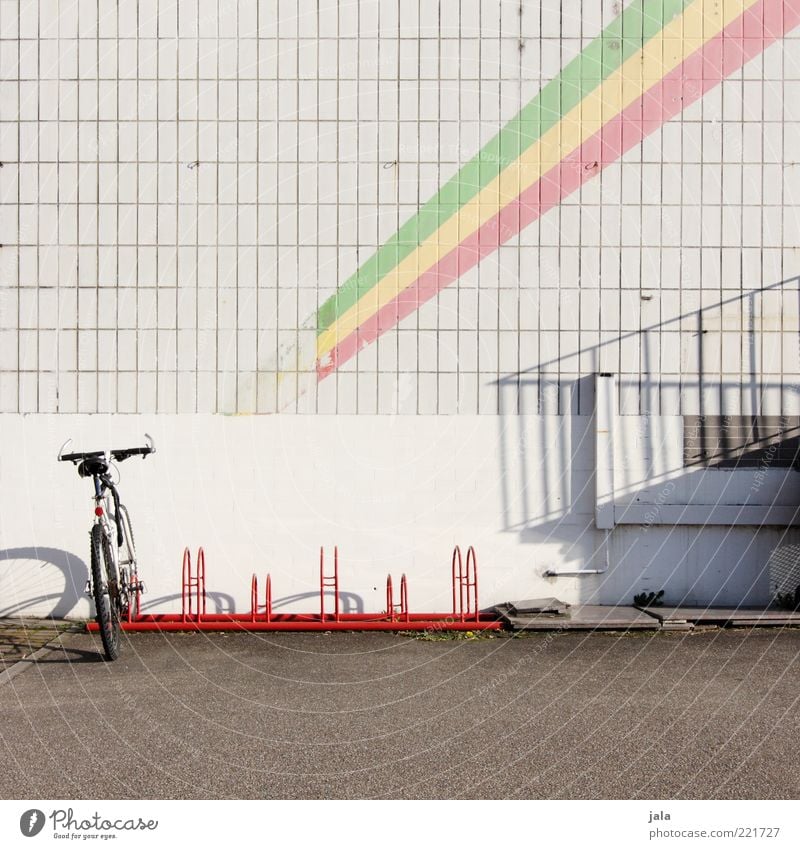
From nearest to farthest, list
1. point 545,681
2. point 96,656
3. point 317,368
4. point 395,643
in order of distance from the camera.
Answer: point 545,681
point 96,656
point 395,643
point 317,368

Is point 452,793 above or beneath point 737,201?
beneath

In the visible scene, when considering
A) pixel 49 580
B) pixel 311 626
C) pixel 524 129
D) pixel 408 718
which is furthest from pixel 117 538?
pixel 524 129

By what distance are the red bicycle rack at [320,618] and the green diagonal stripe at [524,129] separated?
3316 mm

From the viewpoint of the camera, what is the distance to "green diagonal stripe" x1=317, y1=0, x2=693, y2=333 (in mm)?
13742

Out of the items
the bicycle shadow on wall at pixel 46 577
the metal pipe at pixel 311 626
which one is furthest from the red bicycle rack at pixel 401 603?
the bicycle shadow on wall at pixel 46 577

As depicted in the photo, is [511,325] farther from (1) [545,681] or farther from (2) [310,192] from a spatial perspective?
(1) [545,681]

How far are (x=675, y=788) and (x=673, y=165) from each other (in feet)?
29.9

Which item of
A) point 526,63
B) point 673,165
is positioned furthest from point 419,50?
point 673,165

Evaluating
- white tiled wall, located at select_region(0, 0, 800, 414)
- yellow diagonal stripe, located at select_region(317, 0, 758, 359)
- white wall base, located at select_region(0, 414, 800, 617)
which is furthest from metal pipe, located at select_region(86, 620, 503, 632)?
yellow diagonal stripe, located at select_region(317, 0, 758, 359)

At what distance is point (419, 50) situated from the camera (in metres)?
13.7

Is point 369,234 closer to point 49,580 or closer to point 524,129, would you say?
point 524,129

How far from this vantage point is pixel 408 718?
8.16 m

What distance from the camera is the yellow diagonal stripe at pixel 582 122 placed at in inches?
542

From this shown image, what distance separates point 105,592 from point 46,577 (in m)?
A: 3.68
